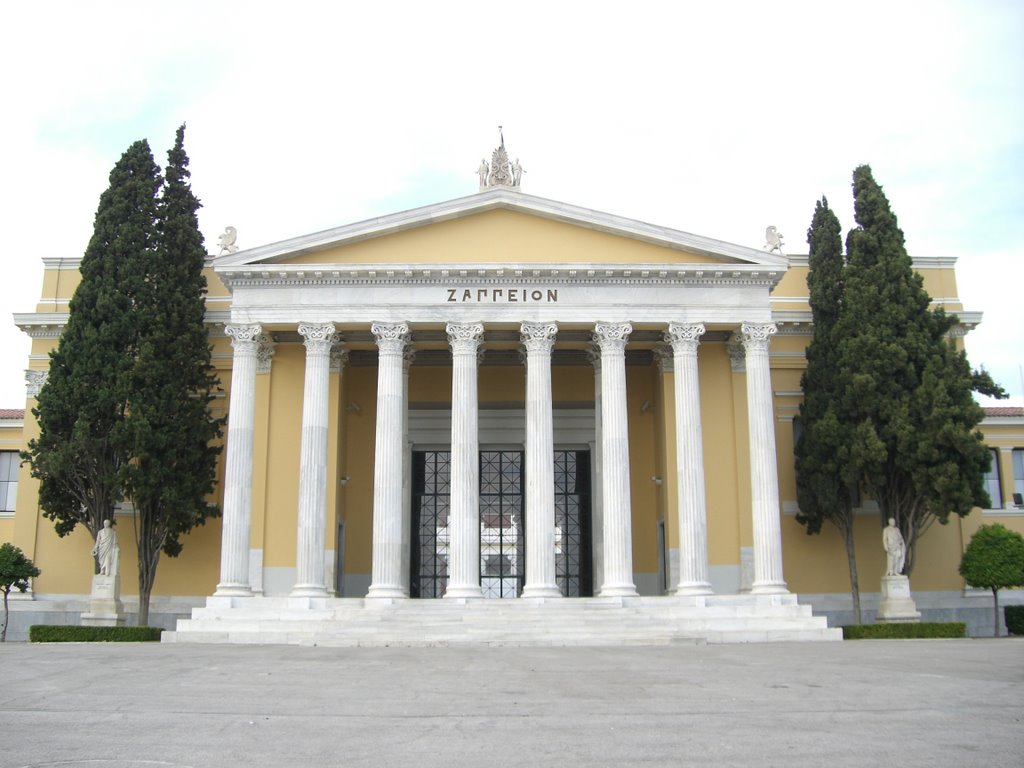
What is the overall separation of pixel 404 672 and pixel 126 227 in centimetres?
1862

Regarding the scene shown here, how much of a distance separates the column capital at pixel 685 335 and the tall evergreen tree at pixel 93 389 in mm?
15320

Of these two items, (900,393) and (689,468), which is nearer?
(689,468)

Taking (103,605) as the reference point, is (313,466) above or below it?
above

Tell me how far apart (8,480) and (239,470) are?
1209 centimetres

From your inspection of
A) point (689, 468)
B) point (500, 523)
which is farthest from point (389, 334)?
point (689, 468)

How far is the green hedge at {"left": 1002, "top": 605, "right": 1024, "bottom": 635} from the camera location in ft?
99.0

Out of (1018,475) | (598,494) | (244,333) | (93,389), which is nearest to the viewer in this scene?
(93,389)

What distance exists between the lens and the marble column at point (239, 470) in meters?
28.1

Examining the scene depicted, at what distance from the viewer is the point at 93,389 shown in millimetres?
29000

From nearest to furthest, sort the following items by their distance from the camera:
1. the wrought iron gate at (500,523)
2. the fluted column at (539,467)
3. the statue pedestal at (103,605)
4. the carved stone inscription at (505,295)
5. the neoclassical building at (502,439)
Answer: the neoclassical building at (502,439), the fluted column at (539,467), the statue pedestal at (103,605), the carved stone inscription at (505,295), the wrought iron gate at (500,523)

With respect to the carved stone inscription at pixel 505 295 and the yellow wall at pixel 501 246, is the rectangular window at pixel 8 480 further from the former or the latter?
the carved stone inscription at pixel 505 295

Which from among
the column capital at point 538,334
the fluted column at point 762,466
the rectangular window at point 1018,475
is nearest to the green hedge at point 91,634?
the column capital at point 538,334

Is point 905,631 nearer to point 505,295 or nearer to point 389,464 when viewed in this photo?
point 505,295

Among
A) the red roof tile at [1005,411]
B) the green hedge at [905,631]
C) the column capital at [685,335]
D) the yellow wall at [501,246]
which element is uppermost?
the yellow wall at [501,246]
